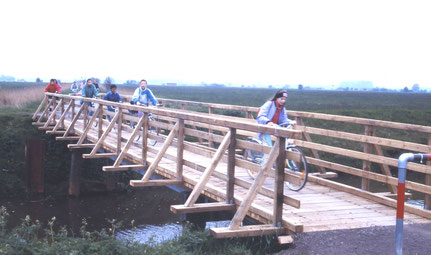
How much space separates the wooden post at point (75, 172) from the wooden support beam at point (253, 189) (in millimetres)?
12094

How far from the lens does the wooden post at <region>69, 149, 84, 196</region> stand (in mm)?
17281

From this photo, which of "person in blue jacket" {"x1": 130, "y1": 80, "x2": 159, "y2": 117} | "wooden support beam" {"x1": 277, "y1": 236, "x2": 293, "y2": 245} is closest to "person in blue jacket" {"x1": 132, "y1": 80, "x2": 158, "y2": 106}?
"person in blue jacket" {"x1": 130, "y1": 80, "x2": 159, "y2": 117}

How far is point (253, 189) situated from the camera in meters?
6.04

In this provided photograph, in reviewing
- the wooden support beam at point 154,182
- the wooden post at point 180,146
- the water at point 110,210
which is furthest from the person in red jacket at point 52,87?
the wooden post at point 180,146

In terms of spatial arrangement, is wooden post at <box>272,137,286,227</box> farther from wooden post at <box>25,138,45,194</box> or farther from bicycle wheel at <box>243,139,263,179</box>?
wooden post at <box>25,138,45,194</box>

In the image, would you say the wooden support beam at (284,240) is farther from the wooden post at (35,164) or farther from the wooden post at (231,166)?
the wooden post at (35,164)

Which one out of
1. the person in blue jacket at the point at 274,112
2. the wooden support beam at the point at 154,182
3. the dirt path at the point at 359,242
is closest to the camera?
the dirt path at the point at 359,242

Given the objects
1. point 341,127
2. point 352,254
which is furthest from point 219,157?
A: point 341,127

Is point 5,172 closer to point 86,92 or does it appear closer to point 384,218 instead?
point 86,92

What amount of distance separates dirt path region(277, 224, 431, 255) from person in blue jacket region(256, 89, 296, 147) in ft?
8.19

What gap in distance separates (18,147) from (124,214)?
5.56m

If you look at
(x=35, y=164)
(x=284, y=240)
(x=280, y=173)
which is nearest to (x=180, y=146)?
(x=280, y=173)

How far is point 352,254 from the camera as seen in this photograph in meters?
5.25

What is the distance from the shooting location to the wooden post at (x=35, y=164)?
17516 millimetres
